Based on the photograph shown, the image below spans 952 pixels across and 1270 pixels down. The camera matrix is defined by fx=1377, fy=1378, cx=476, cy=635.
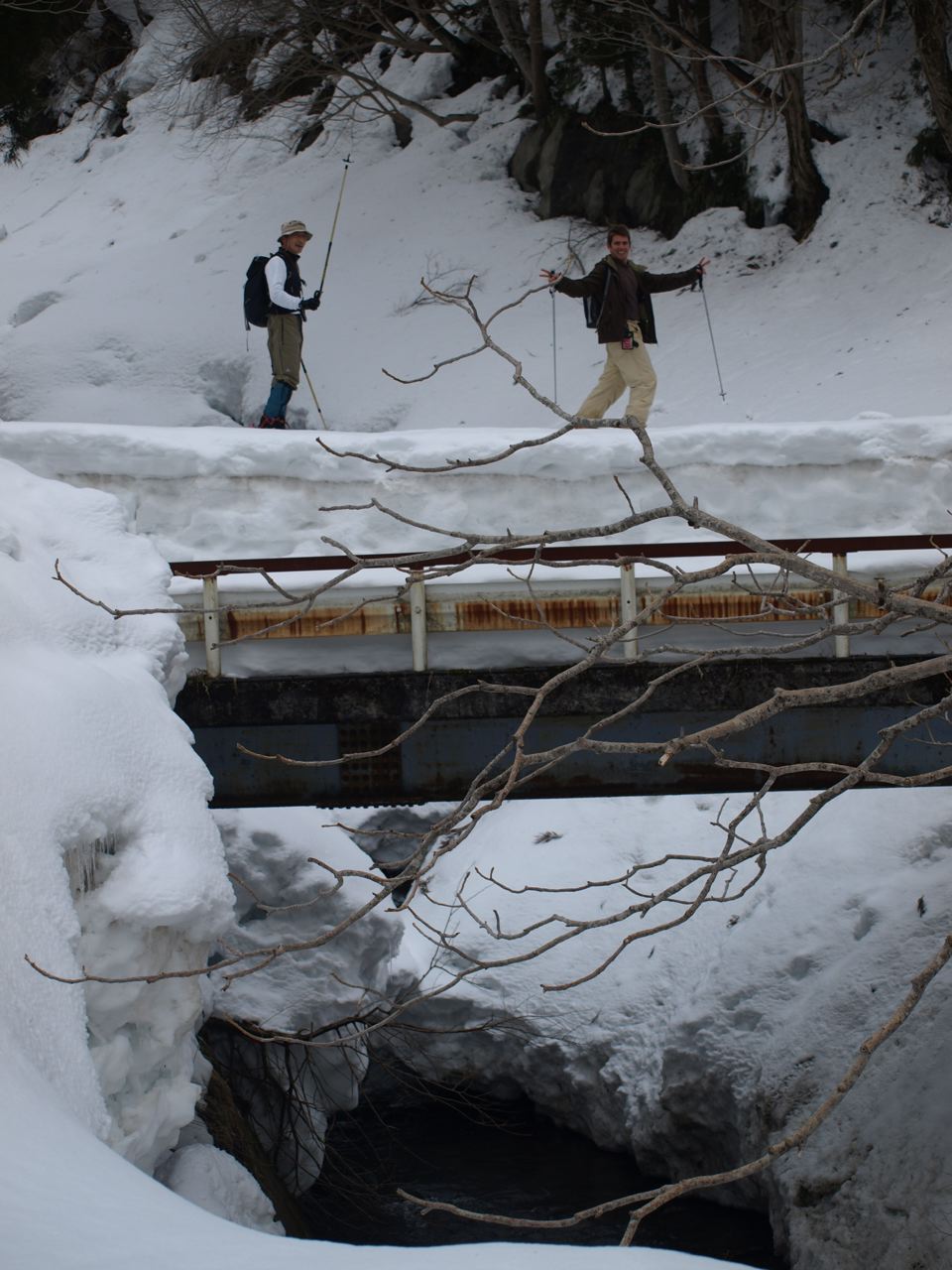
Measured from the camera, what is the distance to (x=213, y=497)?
27.5 ft

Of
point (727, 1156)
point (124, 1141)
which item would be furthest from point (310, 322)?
point (124, 1141)

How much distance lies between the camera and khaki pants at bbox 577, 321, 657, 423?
9930 mm

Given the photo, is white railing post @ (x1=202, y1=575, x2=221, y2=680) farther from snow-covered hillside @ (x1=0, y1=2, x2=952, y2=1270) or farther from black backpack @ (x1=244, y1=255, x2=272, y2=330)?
black backpack @ (x1=244, y1=255, x2=272, y2=330)

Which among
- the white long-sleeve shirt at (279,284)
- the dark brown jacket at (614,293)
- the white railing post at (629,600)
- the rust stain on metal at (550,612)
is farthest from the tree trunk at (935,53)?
the white railing post at (629,600)

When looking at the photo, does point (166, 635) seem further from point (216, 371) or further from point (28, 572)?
point (216, 371)

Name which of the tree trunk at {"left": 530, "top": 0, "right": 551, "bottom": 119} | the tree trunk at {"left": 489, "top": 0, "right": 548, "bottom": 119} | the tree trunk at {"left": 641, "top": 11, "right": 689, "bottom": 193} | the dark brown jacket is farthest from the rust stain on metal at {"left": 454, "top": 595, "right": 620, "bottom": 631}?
the tree trunk at {"left": 489, "top": 0, "right": 548, "bottom": 119}

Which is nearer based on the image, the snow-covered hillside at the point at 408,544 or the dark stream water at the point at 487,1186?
the snow-covered hillside at the point at 408,544

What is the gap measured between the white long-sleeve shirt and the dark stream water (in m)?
5.90

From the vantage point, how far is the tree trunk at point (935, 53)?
14.7m

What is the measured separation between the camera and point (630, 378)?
32.7 feet

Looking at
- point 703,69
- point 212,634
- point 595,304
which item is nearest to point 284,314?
point 595,304

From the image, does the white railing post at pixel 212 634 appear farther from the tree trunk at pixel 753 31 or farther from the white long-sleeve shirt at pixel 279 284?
the tree trunk at pixel 753 31

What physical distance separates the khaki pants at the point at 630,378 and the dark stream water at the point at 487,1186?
16.1ft

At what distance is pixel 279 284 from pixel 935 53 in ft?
27.9
